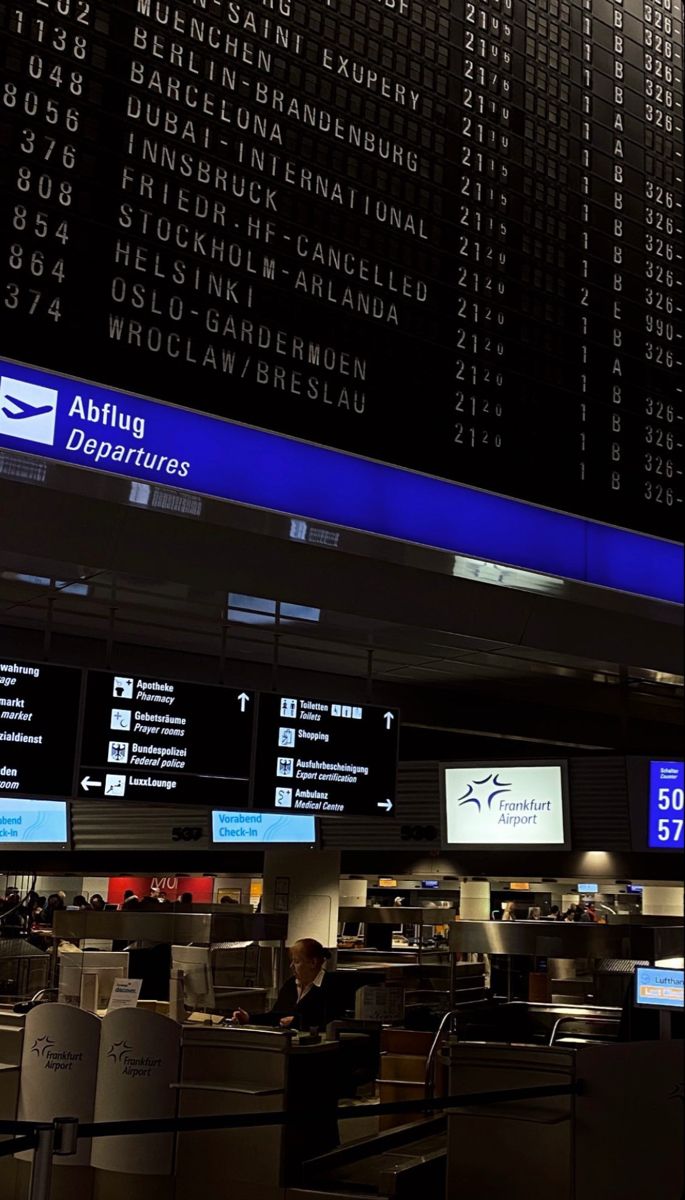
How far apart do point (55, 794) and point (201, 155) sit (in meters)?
2.82

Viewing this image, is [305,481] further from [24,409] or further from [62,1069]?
[62,1069]

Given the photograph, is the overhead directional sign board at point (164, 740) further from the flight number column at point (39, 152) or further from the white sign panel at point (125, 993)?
the white sign panel at point (125, 993)

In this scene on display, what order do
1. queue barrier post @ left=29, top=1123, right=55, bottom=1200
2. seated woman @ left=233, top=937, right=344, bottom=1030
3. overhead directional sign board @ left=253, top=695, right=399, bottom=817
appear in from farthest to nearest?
seated woman @ left=233, top=937, right=344, bottom=1030
overhead directional sign board @ left=253, top=695, right=399, bottom=817
queue barrier post @ left=29, top=1123, right=55, bottom=1200

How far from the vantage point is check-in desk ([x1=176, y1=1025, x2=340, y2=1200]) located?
5.86 m

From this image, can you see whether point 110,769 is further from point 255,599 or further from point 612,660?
point 612,660

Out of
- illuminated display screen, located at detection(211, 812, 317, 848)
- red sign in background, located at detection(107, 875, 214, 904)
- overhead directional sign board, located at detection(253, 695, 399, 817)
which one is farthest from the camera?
red sign in background, located at detection(107, 875, 214, 904)

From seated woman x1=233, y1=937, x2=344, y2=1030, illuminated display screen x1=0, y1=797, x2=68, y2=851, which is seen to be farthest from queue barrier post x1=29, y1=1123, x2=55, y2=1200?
illuminated display screen x1=0, y1=797, x2=68, y2=851

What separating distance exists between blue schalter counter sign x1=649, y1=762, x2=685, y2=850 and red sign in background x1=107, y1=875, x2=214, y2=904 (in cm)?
2469

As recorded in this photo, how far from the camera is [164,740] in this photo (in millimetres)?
5938

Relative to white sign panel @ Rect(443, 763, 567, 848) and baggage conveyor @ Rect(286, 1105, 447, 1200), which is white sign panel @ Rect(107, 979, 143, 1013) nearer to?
baggage conveyor @ Rect(286, 1105, 447, 1200)

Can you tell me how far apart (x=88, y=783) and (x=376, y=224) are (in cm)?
284

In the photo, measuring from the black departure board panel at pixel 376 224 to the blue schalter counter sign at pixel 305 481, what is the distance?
0.09m

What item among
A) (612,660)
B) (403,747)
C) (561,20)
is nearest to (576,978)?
(403,747)

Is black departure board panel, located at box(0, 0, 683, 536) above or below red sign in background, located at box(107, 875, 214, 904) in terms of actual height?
above
